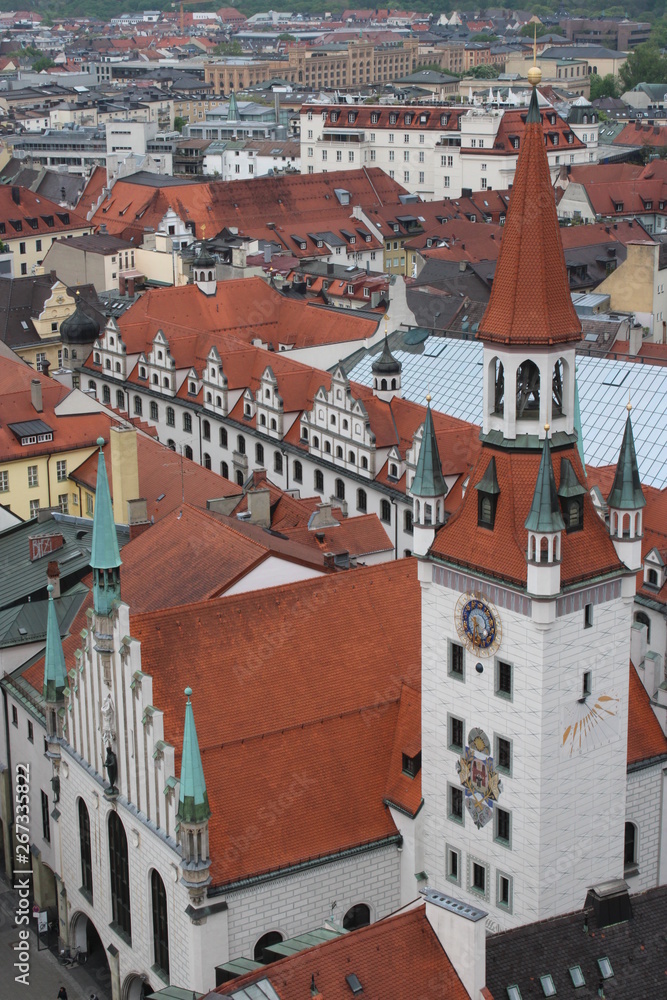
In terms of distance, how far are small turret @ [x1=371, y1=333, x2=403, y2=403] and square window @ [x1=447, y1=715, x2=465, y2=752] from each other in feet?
180

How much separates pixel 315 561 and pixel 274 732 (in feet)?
42.7

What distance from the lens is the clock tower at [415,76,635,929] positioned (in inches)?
2093

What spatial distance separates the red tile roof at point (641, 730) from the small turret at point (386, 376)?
162 ft

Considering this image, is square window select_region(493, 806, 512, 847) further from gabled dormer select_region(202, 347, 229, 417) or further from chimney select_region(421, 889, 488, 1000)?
gabled dormer select_region(202, 347, 229, 417)

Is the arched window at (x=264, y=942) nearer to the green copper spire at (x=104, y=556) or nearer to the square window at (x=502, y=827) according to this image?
the square window at (x=502, y=827)

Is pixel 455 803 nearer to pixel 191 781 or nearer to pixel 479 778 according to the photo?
pixel 479 778

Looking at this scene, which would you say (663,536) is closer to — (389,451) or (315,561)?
(315,561)

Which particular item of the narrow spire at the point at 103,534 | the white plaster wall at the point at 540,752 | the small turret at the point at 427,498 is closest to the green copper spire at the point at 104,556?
the narrow spire at the point at 103,534

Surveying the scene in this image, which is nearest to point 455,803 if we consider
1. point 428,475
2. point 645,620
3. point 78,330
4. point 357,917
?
point 357,917

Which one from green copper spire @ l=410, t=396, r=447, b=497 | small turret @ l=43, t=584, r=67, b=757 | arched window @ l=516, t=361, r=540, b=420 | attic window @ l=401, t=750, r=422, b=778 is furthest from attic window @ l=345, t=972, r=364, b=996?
small turret @ l=43, t=584, r=67, b=757

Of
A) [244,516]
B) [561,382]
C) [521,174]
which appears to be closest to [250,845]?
[561,382]

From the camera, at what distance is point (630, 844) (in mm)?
62531

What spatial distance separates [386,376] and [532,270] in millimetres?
56672

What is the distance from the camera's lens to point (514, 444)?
178 ft
